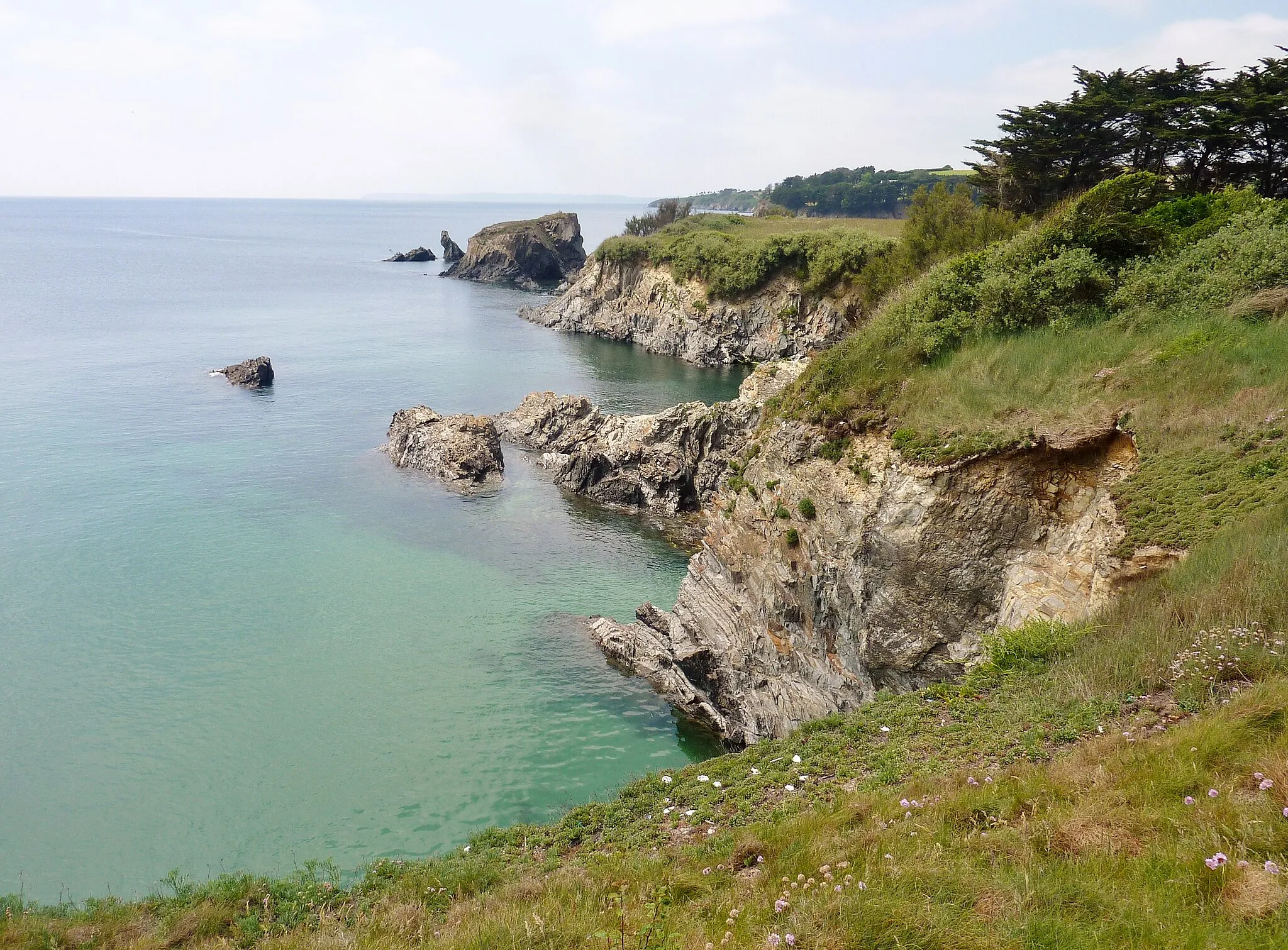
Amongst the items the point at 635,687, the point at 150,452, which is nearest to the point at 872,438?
the point at 635,687

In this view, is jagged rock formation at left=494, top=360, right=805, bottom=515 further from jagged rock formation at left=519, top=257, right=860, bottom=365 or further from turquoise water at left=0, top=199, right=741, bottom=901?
jagged rock formation at left=519, top=257, right=860, bottom=365

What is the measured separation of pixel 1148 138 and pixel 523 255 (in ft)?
353

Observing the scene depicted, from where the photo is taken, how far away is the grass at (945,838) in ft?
21.5

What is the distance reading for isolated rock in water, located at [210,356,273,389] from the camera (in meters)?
55.1

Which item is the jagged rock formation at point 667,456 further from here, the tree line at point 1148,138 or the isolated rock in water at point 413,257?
the isolated rock in water at point 413,257

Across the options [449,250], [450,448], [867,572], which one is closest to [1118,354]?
[867,572]

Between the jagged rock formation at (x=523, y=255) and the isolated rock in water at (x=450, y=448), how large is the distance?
85.9m

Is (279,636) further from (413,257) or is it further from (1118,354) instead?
(413,257)

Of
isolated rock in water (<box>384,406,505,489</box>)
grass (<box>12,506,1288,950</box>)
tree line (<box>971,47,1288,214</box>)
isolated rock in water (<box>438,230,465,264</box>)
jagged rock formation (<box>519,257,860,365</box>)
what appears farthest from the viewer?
isolated rock in water (<box>438,230,465,264</box>)

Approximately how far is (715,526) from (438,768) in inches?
414

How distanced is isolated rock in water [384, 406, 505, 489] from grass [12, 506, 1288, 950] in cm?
2781

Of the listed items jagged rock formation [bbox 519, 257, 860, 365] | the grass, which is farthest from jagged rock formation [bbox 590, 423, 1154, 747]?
jagged rock formation [bbox 519, 257, 860, 365]

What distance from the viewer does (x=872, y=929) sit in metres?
6.56

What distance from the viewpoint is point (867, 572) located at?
55.0 ft
